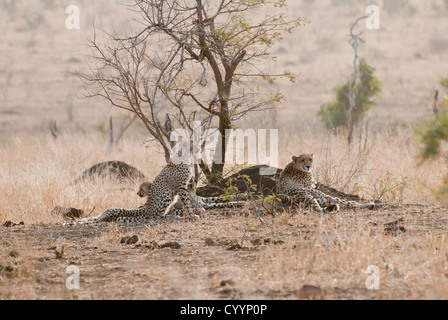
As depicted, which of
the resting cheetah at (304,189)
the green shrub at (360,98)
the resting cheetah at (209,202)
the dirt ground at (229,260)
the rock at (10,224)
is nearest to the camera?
the dirt ground at (229,260)

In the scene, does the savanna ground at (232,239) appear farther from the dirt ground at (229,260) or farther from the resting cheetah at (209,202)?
the resting cheetah at (209,202)

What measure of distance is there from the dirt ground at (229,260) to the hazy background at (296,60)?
47.9ft

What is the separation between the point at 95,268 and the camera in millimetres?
5344

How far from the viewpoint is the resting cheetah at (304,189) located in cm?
812

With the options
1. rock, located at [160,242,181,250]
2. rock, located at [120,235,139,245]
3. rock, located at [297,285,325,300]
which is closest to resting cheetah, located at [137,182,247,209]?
rock, located at [120,235,139,245]

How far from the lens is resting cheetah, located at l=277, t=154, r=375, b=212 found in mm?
8117

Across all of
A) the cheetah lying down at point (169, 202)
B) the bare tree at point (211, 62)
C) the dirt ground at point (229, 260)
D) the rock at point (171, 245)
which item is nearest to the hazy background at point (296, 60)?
the bare tree at point (211, 62)

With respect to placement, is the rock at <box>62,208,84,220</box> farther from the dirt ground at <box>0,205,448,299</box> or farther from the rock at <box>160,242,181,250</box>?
the rock at <box>160,242,181,250</box>

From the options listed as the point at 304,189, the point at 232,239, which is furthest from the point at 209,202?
the point at 232,239

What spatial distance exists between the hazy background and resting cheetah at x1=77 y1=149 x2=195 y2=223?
43.1 feet

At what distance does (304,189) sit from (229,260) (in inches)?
120

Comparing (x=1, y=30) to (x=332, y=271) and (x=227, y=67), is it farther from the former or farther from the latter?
(x=332, y=271)

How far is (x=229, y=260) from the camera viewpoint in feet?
17.8

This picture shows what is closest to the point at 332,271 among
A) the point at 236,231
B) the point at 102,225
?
the point at 236,231
